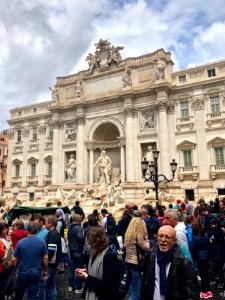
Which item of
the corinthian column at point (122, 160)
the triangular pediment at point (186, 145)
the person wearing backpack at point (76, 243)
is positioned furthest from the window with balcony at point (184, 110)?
the person wearing backpack at point (76, 243)

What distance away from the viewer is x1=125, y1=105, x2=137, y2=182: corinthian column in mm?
24953

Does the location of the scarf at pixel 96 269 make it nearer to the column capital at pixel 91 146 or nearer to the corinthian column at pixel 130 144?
the corinthian column at pixel 130 144

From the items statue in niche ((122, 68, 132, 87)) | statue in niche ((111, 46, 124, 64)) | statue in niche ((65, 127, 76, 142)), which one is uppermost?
statue in niche ((111, 46, 124, 64))

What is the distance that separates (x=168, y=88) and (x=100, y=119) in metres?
7.34

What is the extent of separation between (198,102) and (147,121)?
15.6ft

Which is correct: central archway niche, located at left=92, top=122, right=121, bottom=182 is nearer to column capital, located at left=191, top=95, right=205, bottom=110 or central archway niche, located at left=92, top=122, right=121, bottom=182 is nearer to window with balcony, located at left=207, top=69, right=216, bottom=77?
column capital, located at left=191, top=95, right=205, bottom=110

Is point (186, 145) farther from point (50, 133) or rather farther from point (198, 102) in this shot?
point (50, 133)

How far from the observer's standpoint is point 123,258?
595cm

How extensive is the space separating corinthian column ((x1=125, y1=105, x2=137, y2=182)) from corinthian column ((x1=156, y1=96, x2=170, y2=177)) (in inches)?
100

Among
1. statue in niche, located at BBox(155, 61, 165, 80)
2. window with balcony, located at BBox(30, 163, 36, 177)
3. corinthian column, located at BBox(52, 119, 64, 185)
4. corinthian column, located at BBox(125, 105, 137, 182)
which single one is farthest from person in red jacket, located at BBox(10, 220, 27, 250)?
window with balcony, located at BBox(30, 163, 36, 177)

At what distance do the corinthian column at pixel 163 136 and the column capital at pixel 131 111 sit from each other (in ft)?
7.74

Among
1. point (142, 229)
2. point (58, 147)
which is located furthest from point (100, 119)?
point (142, 229)

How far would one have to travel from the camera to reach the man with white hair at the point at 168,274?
109 inches

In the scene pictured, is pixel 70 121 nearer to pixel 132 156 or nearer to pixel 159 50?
pixel 132 156
